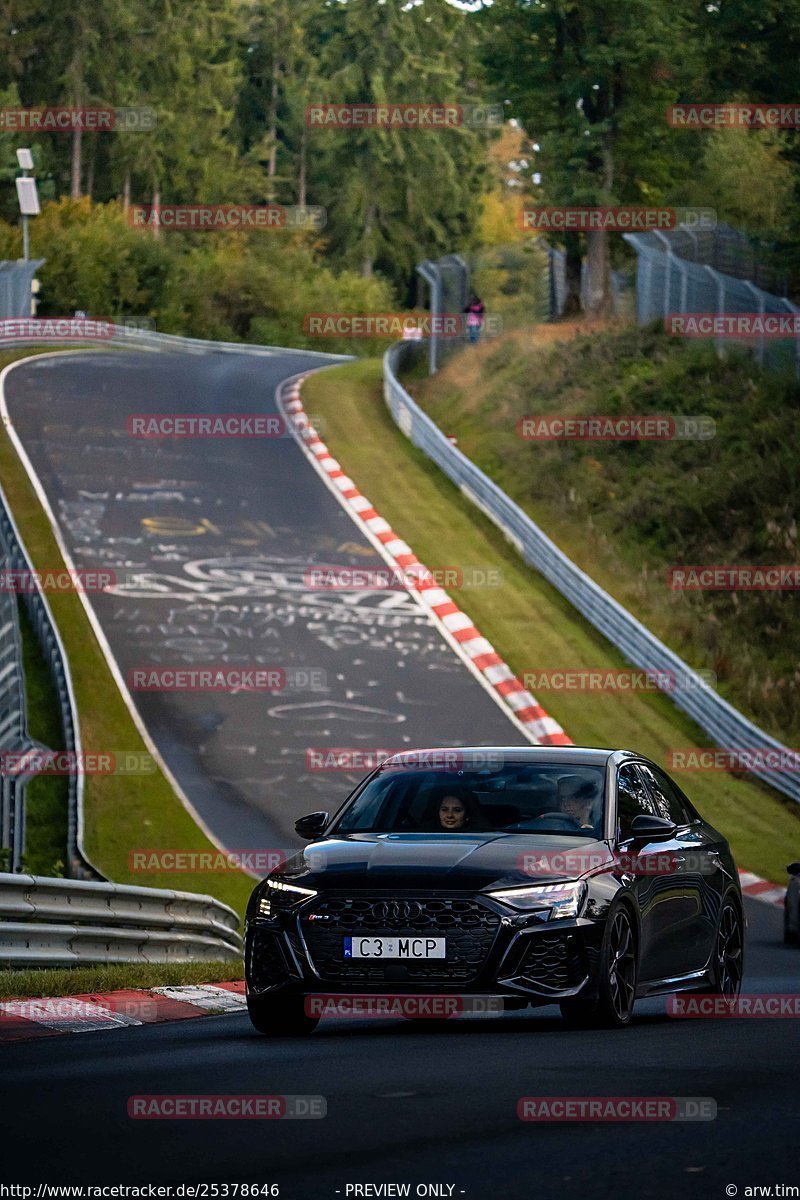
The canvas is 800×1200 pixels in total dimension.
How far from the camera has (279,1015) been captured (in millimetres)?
9617

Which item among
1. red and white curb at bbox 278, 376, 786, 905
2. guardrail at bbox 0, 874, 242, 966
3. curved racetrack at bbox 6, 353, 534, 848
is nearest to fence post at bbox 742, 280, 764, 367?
red and white curb at bbox 278, 376, 786, 905

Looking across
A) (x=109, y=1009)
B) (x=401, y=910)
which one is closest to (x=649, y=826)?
(x=401, y=910)

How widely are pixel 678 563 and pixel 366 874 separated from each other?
2733cm

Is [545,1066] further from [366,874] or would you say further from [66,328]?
[66,328]

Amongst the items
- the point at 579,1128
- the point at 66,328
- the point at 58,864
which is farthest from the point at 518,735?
the point at 66,328

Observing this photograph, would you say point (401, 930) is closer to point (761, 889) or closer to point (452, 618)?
point (761, 889)

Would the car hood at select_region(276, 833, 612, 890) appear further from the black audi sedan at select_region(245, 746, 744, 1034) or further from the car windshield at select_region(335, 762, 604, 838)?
the car windshield at select_region(335, 762, 604, 838)

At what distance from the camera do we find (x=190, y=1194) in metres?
5.22

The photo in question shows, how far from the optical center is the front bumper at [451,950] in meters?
9.19

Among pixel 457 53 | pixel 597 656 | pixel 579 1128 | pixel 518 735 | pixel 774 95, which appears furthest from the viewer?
pixel 457 53

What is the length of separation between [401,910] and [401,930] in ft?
0.31

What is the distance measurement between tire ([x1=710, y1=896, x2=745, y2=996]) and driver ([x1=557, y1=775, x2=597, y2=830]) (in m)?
1.44

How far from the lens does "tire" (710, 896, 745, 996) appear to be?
36.7 ft

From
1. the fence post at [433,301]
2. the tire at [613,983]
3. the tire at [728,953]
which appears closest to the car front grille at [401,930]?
the tire at [613,983]
